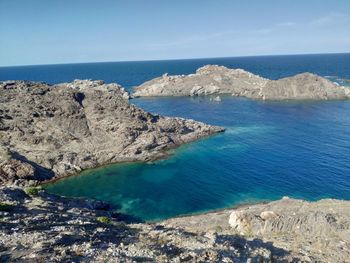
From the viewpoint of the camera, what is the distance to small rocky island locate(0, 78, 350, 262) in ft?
98.1

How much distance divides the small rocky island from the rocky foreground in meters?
0.10

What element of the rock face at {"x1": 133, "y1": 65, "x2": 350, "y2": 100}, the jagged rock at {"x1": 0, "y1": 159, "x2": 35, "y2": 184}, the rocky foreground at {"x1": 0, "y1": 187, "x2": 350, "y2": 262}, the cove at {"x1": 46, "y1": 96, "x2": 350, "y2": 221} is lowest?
the cove at {"x1": 46, "y1": 96, "x2": 350, "y2": 221}

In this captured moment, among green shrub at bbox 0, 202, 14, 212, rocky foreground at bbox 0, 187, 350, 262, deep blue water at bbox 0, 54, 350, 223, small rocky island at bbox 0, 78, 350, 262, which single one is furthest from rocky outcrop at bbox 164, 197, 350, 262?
green shrub at bbox 0, 202, 14, 212

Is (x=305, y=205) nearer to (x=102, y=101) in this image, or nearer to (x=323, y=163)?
(x=323, y=163)

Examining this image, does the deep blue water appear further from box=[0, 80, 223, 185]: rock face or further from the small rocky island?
the small rocky island

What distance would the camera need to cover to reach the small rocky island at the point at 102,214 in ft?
98.1

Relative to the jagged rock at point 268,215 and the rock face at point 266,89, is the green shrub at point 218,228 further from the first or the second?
the rock face at point 266,89

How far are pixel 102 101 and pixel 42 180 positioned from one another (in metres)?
34.2

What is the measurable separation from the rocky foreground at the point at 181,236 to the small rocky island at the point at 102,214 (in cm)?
10

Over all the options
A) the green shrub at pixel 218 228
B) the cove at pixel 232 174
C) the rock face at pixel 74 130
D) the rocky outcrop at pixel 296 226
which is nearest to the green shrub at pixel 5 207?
the cove at pixel 232 174

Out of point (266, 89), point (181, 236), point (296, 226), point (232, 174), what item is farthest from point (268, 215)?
point (266, 89)

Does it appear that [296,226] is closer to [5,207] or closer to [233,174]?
[233,174]

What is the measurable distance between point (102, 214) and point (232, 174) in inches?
1238

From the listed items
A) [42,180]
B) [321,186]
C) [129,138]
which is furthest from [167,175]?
[321,186]
